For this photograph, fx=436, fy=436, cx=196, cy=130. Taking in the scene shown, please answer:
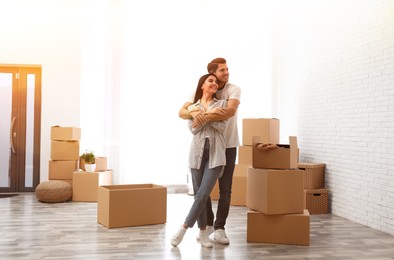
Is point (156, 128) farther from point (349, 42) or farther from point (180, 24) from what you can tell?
point (349, 42)

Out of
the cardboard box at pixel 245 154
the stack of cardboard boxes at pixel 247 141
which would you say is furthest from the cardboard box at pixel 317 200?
the cardboard box at pixel 245 154

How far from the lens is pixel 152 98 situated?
6641 mm

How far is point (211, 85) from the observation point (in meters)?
3.40

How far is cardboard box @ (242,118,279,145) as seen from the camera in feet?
18.0

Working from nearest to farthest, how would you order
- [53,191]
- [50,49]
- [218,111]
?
1. [218,111]
2. [53,191]
3. [50,49]

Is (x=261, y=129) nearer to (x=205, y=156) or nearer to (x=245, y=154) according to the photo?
(x=245, y=154)

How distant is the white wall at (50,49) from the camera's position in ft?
21.0

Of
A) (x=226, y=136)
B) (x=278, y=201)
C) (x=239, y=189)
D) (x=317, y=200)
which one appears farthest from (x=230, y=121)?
(x=239, y=189)

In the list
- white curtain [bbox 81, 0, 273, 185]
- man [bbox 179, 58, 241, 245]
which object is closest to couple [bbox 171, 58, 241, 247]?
man [bbox 179, 58, 241, 245]

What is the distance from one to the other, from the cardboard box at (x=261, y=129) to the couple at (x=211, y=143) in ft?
6.67

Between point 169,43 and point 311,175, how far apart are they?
9.95 ft

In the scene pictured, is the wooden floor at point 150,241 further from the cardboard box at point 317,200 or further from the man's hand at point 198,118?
the man's hand at point 198,118

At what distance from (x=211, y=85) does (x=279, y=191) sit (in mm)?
1000

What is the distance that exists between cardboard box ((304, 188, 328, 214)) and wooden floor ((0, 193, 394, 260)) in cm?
25
